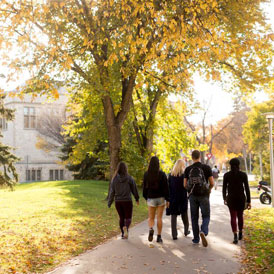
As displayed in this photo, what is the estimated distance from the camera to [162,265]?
23.8 feet

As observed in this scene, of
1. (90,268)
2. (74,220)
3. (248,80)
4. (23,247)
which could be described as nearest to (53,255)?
(23,247)

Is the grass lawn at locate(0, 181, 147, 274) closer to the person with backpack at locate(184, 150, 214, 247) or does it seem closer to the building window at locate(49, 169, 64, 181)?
the person with backpack at locate(184, 150, 214, 247)

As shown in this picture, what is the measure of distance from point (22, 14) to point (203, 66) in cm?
1411

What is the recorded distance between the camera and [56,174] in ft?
195

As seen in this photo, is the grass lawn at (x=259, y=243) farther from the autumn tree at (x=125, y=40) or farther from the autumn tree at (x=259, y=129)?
the autumn tree at (x=259, y=129)

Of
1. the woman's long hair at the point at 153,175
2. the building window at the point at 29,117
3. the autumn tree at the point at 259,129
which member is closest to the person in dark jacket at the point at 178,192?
the woman's long hair at the point at 153,175

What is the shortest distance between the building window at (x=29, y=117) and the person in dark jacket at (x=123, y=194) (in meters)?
51.1

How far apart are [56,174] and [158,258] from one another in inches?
2086

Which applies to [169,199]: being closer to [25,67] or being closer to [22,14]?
[22,14]

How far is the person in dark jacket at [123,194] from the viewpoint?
9.94m

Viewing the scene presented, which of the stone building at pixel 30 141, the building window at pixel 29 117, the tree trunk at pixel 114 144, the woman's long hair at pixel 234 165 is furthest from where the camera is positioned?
the building window at pixel 29 117

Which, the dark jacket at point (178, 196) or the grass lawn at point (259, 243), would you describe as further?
the dark jacket at point (178, 196)

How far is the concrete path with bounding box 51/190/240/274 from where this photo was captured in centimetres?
700

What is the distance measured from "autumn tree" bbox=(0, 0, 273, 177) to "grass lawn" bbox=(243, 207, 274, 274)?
139 inches
